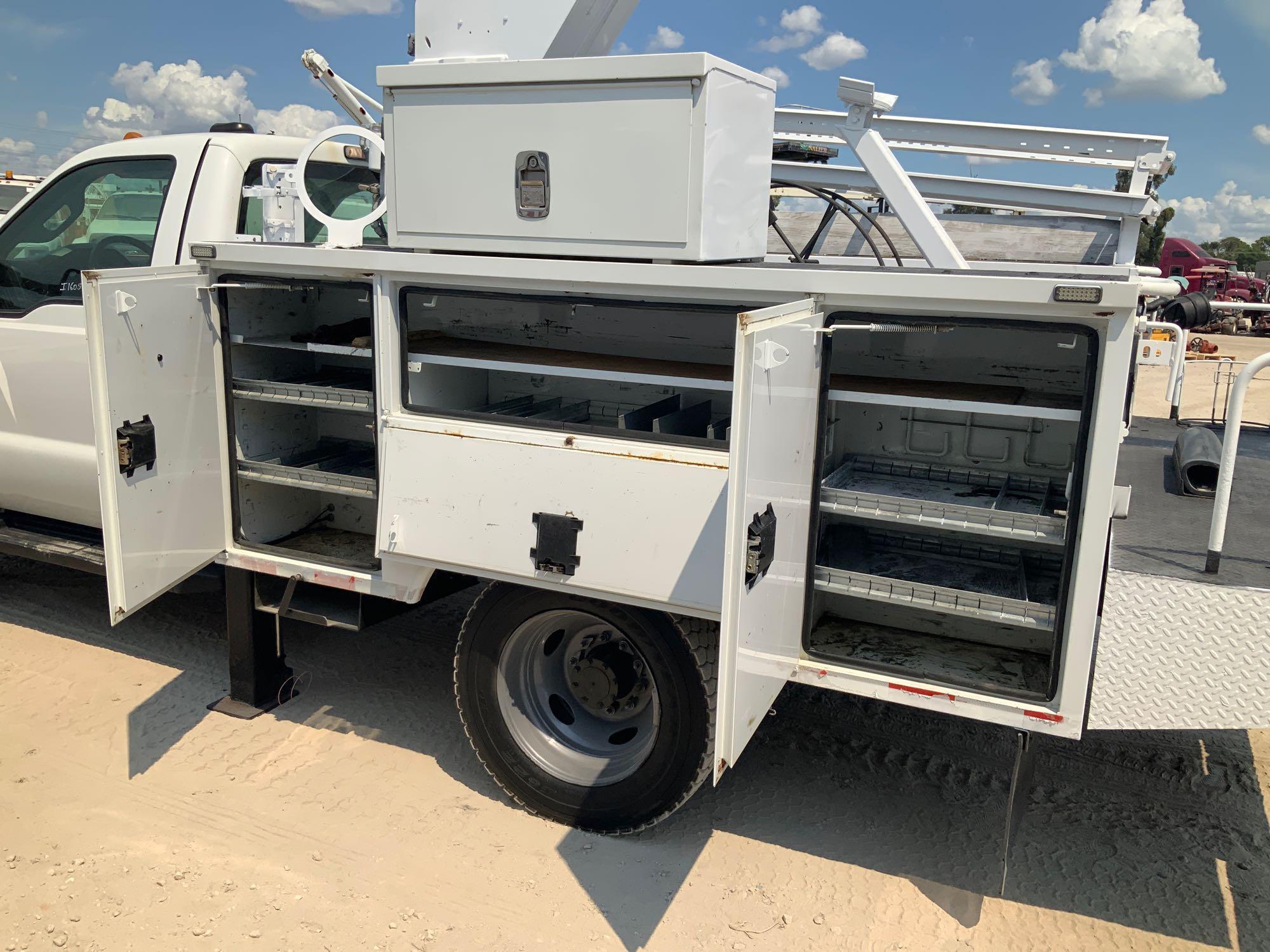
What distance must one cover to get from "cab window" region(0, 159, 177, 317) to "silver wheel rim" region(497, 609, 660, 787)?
2657mm

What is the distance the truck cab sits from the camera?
455 centimetres

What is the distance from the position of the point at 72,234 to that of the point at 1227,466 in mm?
4990

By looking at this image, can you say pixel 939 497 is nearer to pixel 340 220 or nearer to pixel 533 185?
pixel 533 185

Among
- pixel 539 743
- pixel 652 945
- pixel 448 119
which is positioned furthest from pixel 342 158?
pixel 652 945

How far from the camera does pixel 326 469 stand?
490cm

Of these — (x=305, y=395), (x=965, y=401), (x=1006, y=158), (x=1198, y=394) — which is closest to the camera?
(x=965, y=401)

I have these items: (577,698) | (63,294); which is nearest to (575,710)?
(577,698)

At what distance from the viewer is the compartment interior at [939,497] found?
3.22 m

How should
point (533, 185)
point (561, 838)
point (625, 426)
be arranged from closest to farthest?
point (533, 185) < point (625, 426) < point (561, 838)

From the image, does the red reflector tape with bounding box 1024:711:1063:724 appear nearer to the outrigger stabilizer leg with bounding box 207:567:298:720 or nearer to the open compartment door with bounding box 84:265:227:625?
the outrigger stabilizer leg with bounding box 207:567:298:720

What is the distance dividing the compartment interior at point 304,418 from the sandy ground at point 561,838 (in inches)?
31.1

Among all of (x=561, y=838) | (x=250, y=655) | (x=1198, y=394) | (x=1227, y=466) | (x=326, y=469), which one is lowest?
(x=561, y=838)

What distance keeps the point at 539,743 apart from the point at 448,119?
2.26 metres

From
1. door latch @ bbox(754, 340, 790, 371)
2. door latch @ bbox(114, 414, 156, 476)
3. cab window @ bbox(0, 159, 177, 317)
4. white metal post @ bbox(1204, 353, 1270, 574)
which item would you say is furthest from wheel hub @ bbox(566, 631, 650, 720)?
cab window @ bbox(0, 159, 177, 317)
